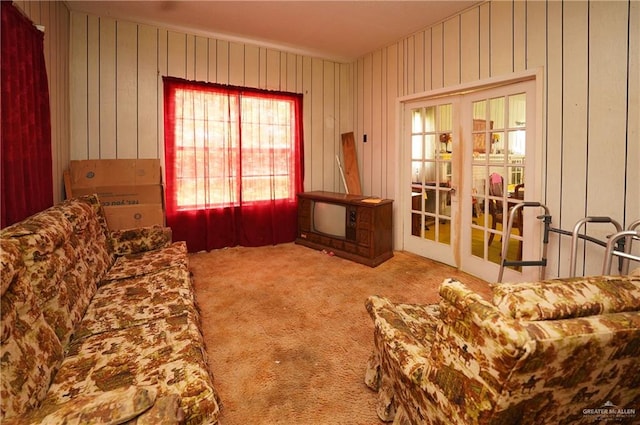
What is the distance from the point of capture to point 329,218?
168 inches

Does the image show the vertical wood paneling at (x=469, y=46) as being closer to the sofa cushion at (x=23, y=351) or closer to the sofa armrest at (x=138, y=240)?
the sofa armrest at (x=138, y=240)

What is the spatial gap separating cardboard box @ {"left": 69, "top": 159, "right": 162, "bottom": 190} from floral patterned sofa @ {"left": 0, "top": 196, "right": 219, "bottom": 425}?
1.16 m

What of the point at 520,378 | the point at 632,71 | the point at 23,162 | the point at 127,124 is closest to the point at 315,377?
the point at 520,378

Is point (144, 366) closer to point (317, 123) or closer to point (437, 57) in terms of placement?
point (437, 57)

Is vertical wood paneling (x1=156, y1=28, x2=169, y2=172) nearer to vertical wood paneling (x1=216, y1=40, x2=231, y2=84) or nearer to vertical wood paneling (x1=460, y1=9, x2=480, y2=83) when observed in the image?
vertical wood paneling (x1=216, y1=40, x2=231, y2=84)

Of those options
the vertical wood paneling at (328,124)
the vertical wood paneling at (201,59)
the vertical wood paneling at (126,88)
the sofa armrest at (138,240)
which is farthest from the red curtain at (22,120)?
the vertical wood paneling at (328,124)

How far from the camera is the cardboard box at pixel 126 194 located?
3.35 metres

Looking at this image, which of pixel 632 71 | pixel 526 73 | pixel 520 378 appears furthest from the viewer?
pixel 526 73

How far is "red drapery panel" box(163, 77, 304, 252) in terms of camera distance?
3936mm

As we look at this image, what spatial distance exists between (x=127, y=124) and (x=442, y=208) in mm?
3437

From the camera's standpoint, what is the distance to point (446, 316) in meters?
1.04

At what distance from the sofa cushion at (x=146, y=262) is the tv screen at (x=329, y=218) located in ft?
5.85

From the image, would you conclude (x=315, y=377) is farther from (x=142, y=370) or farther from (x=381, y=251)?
(x=381, y=251)

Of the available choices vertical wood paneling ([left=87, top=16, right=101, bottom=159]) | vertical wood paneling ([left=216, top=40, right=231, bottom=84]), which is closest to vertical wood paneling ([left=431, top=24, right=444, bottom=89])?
vertical wood paneling ([left=216, top=40, right=231, bottom=84])
